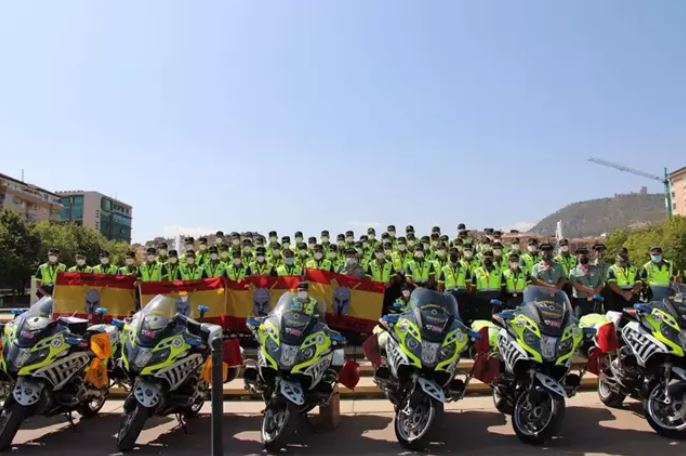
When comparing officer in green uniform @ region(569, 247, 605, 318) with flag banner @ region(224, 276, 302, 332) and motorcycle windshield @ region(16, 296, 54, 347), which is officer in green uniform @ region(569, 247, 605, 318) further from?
motorcycle windshield @ region(16, 296, 54, 347)

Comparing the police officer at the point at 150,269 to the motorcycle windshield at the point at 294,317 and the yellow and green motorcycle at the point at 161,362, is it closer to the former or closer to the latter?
the yellow and green motorcycle at the point at 161,362

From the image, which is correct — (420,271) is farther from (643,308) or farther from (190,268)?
(643,308)

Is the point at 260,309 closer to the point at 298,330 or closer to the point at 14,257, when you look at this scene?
the point at 298,330

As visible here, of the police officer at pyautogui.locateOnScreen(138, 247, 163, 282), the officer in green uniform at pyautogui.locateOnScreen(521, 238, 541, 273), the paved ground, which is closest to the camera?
the paved ground

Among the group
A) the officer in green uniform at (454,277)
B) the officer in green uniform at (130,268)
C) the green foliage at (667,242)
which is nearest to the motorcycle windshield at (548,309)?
the officer in green uniform at (454,277)

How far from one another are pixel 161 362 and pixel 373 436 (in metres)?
2.38

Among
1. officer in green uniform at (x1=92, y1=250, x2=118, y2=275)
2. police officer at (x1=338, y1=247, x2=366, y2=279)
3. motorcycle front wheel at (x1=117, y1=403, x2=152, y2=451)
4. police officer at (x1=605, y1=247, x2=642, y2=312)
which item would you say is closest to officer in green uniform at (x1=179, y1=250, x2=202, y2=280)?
officer in green uniform at (x1=92, y1=250, x2=118, y2=275)

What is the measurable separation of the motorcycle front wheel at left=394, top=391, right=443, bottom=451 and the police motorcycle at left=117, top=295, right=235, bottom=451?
6.54 feet

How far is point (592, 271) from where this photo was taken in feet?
32.6

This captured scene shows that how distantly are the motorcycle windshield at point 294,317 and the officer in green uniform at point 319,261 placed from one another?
16.8 feet

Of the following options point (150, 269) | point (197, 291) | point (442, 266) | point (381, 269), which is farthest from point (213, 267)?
point (442, 266)

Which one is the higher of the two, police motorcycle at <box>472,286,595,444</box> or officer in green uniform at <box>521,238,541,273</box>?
officer in green uniform at <box>521,238,541,273</box>

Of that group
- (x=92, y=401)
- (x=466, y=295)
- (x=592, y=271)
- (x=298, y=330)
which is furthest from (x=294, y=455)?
(x=592, y=271)

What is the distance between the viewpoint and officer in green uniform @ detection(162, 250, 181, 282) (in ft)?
36.7
